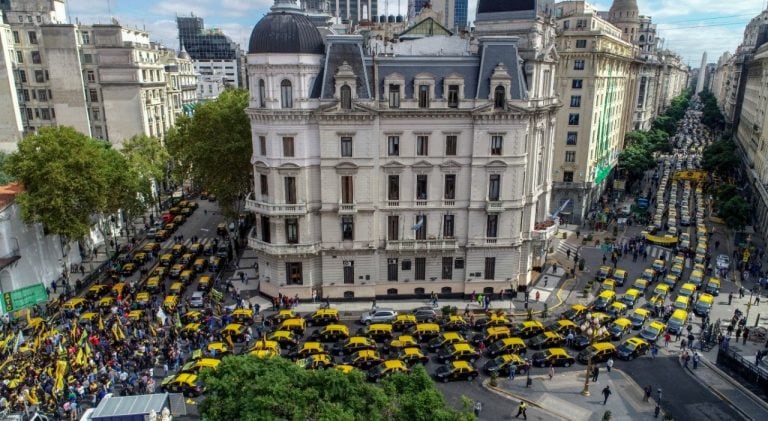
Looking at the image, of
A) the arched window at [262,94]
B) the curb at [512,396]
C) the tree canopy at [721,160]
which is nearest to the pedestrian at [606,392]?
the curb at [512,396]

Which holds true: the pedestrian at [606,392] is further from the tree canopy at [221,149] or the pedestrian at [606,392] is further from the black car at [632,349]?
the tree canopy at [221,149]

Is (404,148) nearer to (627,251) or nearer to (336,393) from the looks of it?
(336,393)

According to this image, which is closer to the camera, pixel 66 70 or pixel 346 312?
pixel 346 312

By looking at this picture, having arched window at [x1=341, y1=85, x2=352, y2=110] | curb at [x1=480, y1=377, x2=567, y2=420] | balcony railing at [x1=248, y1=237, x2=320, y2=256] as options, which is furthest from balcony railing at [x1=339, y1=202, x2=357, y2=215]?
curb at [x1=480, y1=377, x2=567, y2=420]

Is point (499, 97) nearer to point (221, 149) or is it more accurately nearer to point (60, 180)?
point (221, 149)

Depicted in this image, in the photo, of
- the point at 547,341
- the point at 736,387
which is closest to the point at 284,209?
the point at 547,341

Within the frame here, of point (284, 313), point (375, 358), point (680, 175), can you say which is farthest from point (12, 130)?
point (680, 175)

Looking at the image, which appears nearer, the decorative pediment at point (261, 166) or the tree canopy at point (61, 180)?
the decorative pediment at point (261, 166)
